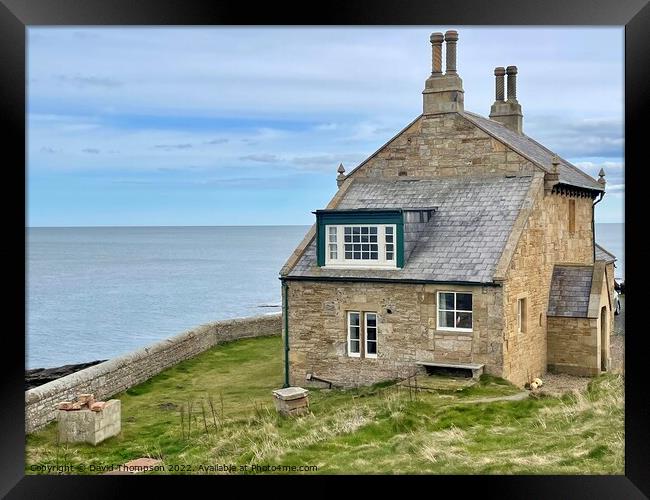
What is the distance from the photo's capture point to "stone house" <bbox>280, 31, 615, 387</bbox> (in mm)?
14992

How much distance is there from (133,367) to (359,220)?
19.8 ft

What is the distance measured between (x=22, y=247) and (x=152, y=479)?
2.95m

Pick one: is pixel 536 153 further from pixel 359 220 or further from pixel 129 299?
pixel 129 299

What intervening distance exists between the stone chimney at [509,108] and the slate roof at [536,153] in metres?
0.49

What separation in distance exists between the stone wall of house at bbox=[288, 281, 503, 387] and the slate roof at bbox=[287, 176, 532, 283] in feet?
0.90

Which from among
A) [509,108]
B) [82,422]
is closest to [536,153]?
[509,108]

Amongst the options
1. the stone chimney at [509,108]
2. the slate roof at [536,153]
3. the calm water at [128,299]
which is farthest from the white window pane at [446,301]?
the calm water at [128,299]

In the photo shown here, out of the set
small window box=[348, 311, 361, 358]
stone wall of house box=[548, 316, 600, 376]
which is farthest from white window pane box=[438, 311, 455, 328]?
stone wall of house box=[548, 316, 600, 376]

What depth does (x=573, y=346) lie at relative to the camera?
16656mm

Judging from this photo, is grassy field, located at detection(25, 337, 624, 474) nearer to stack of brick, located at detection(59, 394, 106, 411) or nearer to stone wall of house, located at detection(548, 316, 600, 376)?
stack of brick, located at detection(59, 394, 106, 411)

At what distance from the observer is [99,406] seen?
12375mm

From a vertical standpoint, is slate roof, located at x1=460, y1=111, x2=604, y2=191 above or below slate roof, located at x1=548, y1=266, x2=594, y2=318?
above

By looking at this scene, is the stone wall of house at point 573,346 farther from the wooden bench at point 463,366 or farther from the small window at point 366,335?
the small window at point 366,335

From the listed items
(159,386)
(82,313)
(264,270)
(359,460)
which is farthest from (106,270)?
(359,460)
